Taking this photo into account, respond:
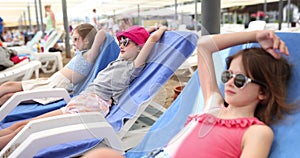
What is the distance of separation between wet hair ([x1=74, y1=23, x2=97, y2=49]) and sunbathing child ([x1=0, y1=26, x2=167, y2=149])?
19 cm

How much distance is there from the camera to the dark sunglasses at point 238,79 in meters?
1.00

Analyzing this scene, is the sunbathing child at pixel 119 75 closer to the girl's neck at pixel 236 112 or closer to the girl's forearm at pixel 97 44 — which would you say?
the girl's forearm at pixel 97 44

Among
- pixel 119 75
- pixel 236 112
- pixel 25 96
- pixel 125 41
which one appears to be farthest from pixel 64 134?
pixel 25 96

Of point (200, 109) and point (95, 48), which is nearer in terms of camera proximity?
point (200, 109)

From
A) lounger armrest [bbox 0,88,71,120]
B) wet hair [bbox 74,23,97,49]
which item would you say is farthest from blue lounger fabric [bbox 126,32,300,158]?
lounger armrest [bbox 0,88,71,120]

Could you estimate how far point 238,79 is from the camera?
1005mm

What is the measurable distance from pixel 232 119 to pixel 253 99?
0.10 metres

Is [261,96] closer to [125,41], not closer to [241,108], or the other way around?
[241,108]

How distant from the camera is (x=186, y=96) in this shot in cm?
116

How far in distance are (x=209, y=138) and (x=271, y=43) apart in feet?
1.26

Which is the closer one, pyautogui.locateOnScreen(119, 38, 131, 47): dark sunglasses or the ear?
the ear

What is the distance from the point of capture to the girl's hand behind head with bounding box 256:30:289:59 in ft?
3.22

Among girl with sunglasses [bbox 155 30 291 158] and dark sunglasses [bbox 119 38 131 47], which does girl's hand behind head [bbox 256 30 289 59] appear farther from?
dark sunglasses [bbox 119 38 131 47]

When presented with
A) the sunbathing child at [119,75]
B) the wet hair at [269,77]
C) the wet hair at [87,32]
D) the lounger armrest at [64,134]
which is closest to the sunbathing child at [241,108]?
the wet hair at [269,77]
